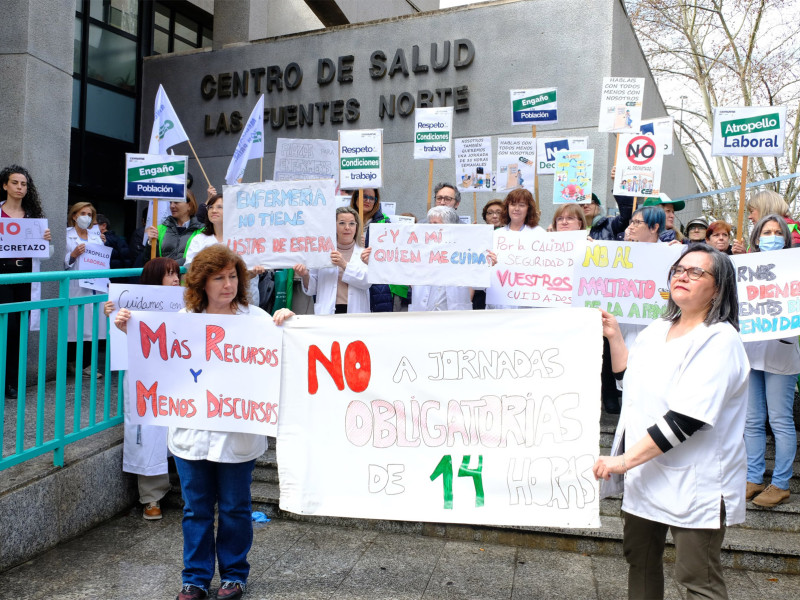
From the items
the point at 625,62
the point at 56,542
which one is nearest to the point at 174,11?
the point at 625,62

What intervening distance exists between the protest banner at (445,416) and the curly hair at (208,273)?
37 cm

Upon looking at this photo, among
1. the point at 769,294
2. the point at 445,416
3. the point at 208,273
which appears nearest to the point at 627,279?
the point at 769,294

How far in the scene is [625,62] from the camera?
10.7m

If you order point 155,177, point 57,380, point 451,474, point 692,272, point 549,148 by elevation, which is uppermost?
point 549,148

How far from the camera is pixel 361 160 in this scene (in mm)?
6449

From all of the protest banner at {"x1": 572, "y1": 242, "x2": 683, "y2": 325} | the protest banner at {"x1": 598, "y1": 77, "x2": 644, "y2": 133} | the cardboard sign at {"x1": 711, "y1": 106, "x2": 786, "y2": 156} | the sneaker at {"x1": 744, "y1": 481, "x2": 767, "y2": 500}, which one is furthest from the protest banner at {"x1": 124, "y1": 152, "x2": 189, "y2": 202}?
the sneaker at {"x1": 744, "y1": 481, "x2": 767, "y2": 500}

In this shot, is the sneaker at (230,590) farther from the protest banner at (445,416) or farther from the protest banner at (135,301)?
the protest banner at (135,301)

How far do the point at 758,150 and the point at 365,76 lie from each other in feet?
23.8

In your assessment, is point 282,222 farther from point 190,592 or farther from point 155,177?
point 190,592

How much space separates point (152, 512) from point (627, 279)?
12.2ft

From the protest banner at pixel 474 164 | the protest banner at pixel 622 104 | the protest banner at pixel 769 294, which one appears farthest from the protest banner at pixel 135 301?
the protest banner at pixel 622 104

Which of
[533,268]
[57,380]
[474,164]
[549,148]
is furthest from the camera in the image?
[474,164]

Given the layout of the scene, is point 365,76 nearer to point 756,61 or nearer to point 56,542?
point 56,542

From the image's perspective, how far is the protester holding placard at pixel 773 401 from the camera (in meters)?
4.82
